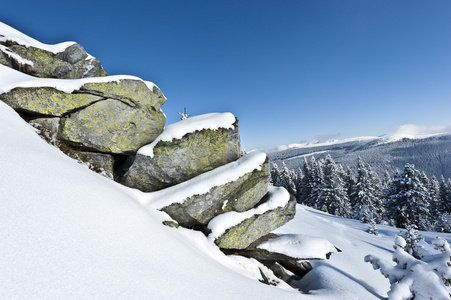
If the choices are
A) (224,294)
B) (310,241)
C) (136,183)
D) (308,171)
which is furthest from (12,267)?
(308,171)

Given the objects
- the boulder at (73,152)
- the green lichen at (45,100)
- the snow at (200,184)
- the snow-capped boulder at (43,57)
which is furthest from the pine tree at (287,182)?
the green lichen at (45,100)

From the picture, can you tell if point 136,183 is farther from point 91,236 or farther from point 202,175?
point 91,236

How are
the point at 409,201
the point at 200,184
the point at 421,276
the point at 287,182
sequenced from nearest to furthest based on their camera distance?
the point at 421,276, the point at 200,184, the point at 409,201, the point at 287,182

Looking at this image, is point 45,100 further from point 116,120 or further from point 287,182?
point 287,182

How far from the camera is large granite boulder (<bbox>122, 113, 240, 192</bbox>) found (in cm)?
758

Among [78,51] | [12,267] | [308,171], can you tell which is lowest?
[308,171]

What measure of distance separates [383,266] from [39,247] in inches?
347

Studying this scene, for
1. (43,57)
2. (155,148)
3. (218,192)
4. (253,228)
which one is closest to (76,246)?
(218,192)

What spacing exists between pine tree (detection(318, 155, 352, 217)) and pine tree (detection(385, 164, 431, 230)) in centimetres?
770

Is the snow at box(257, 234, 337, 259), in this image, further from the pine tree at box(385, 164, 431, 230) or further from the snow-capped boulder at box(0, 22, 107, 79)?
the pine tree at box(385, 164, 431, 230)

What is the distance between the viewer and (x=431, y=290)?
210 inches

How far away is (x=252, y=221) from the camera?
7738mm

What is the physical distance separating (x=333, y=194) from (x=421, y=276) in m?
35.8

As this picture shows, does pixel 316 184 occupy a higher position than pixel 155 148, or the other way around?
pixel 155 148
